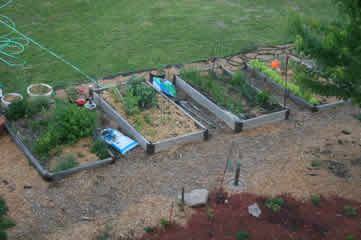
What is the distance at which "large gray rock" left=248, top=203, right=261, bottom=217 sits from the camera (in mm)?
5441

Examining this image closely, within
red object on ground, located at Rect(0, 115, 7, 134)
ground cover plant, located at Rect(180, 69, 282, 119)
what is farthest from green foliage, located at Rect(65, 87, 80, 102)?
ground cover plant, located at Rect(180, 69, 282, 119)

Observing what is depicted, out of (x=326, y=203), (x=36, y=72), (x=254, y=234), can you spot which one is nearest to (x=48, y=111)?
(x=36, y=72)

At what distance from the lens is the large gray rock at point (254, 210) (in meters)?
5.44

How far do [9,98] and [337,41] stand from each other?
6141 millimetres

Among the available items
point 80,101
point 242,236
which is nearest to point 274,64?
point 80,101

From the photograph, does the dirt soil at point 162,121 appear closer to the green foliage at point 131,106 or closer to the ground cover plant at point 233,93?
the green foliage at point 131,106

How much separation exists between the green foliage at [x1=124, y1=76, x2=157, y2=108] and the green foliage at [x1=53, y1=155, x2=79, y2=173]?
6.65 ft

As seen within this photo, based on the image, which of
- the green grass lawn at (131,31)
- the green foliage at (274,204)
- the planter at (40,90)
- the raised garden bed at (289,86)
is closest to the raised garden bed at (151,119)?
the planter at (40,90)

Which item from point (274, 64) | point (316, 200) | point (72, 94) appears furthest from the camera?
point (274, 64)

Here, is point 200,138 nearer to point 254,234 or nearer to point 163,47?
point 254,234

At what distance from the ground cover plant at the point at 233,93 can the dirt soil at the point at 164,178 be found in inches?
21.3

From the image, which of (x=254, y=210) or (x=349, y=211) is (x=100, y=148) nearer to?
(x=254, y=210)

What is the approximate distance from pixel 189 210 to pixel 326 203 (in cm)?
204

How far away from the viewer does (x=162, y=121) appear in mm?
7582
